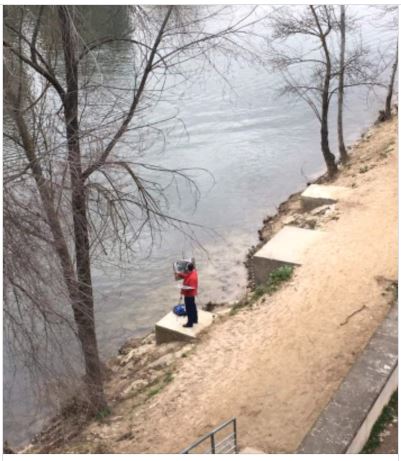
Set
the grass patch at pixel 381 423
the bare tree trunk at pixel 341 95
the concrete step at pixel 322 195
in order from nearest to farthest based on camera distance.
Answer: the grass patch at pixel 381 423 → the concrete step at pixel 322 195 → the bare tree trunk at pixel 341 95

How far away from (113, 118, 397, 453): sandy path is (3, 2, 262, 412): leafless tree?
4.21 feet

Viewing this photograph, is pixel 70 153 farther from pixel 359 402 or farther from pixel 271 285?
pixel 271 285

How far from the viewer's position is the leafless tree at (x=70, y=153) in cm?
497

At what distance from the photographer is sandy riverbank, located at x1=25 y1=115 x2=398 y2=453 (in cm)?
783

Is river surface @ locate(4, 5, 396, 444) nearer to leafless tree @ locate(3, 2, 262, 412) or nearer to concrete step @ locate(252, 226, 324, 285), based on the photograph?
leafless tree @ locate(3, 2, 262, 412)

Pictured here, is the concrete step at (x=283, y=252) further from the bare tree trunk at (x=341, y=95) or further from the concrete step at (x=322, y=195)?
the bare tree trunk at (x=341, y=95)

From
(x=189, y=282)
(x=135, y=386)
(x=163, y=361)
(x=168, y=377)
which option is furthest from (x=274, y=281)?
(x=135, y=386)

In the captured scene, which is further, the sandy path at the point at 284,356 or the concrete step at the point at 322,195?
the concrete step at the point at 322,195

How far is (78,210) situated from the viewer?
20.8ft

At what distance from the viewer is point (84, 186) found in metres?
6.20

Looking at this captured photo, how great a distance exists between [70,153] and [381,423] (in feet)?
14.9

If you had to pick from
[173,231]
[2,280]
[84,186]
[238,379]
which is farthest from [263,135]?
[2,280]

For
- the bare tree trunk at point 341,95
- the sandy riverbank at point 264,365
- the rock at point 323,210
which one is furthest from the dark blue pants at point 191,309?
the bare tree trunk at point 341,95

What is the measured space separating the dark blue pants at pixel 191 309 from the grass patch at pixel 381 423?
4.02 metres
